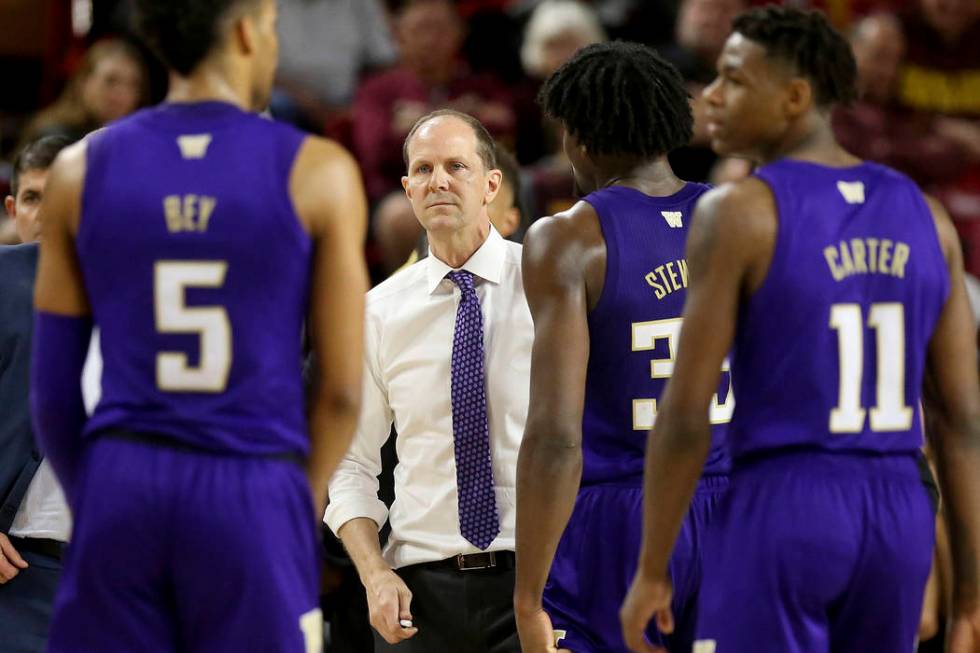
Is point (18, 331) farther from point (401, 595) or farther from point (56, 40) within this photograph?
point (56, 40)

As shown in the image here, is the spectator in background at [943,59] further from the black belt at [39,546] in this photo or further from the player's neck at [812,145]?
the black belt at [39,546]

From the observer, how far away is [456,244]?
4547mm

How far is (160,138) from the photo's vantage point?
2932 mm

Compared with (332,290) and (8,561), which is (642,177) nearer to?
(332,290)

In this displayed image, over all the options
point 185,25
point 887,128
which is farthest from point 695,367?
point 887,128

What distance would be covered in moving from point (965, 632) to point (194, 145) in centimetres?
205

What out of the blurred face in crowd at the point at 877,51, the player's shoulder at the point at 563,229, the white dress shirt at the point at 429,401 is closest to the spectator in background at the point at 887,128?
the blurred face in crowd at the point at 877,51

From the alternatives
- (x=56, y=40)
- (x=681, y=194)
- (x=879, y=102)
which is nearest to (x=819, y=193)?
(x=681, y=194)

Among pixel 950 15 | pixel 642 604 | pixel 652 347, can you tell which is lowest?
pixel 642 604

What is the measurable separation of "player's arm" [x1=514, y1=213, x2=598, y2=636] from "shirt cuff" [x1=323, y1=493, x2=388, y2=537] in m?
0.98

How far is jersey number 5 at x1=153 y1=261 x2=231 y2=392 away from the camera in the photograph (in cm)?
285

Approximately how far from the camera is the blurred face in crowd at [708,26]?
880cm

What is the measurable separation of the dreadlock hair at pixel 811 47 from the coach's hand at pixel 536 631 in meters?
1.49

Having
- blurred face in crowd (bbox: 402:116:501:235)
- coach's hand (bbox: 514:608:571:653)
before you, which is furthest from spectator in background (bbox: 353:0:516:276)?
coach's hand (bbox: 514:608:571:653)
